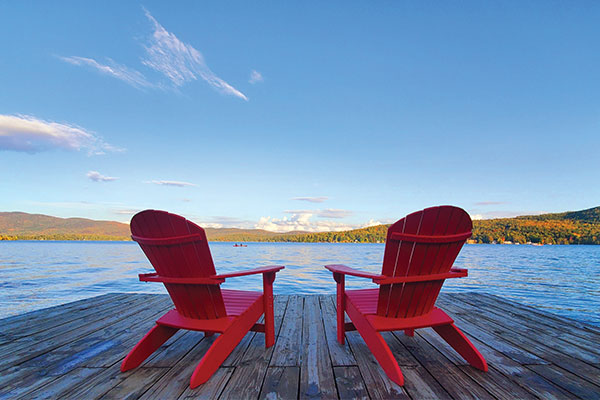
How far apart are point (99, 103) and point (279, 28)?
13384mm

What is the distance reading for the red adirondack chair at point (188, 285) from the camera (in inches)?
69.7

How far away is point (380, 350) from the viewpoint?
1.81 meters

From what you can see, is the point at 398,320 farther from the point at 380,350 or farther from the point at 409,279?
the point at 409,279

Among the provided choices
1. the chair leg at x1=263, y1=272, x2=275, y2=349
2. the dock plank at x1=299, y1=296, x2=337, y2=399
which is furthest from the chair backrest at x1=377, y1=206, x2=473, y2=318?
the chair leg at x1=263, y1=272, x2=275, y2=349

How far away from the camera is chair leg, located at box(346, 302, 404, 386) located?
5.53 ft

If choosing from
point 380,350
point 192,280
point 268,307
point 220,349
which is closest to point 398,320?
point 380,350

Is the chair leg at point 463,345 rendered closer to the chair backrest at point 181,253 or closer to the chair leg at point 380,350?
the chair leg at point 380,350

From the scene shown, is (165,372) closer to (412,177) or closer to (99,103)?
(99,103)

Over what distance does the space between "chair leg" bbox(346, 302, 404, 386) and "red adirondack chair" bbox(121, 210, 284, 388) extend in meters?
0.90

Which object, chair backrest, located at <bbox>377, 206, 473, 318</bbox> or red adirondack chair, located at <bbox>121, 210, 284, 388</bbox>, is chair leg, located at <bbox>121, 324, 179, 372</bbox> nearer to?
red adirondack chair, located at <bbox>121, 210, 284, 388</bbox>

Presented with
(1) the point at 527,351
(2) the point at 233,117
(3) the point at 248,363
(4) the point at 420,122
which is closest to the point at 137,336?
(3) the point at 248,363

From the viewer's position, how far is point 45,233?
266ft

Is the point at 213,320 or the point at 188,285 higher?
the point at 188,285

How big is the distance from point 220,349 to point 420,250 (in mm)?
1494
